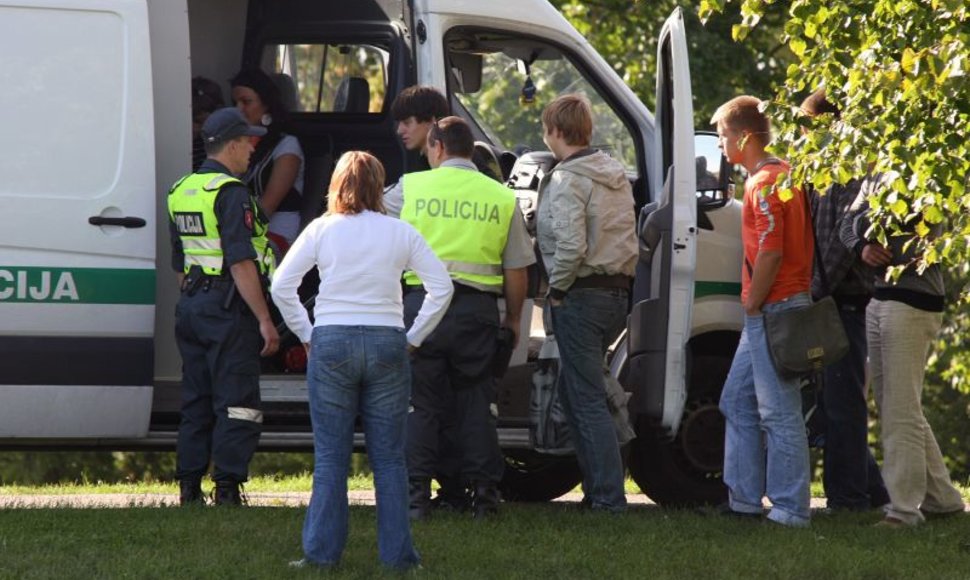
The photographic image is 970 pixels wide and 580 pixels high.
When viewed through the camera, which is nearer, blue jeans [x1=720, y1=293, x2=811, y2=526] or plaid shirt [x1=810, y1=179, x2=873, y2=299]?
blue jeans [x1=720, y1=293, x2=811, y2=526]

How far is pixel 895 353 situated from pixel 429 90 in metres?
2.17

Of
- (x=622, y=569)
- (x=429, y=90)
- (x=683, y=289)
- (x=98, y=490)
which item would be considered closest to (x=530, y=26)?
(x=429, y=90)

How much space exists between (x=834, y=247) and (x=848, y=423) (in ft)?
2.69

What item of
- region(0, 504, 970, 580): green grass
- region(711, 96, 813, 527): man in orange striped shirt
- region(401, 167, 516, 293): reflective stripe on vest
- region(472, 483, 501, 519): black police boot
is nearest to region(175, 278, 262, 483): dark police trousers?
region(0, 504, 970, 580): green grass

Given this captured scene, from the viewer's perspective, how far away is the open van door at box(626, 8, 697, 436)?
291 inches

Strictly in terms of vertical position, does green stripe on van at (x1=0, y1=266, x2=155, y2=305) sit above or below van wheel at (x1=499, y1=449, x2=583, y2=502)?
above

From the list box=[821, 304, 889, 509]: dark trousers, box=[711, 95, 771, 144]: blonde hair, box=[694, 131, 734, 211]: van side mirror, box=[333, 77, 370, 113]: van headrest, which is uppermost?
box=[333, 77, 370, 113]: van headrest

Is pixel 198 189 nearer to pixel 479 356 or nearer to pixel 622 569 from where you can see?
pixel 479 356

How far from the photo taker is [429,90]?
7.46 meters

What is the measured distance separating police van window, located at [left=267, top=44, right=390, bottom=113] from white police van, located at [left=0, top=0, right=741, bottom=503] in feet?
0.34

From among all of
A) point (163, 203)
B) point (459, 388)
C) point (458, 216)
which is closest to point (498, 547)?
point (459, 388)

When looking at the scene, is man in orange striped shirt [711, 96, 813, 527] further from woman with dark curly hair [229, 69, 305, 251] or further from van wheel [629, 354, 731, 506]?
woman with dark curly hair [229, 69, 305, 251]

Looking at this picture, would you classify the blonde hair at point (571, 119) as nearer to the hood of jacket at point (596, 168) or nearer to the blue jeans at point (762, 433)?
the hood of jacket at point (596, 168)

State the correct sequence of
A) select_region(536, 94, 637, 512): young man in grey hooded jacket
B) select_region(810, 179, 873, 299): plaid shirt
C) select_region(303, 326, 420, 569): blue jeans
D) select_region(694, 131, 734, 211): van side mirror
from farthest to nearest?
1. select_region(694, 131, 734, 211): van side mirror
2. select_region(810, 179, 873, 299): plaid shirt
3. select_region(536, 94, 637, 512): young man in grey hooded jacket
4. select_region(303, 326, 420, 569): blue jeans
